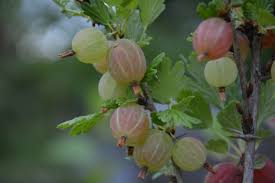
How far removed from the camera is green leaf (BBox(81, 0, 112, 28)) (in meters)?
0.42

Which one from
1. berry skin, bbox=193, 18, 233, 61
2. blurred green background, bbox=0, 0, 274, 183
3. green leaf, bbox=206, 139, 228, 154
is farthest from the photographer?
blurred green background, bbox=0, 0, 274, 183

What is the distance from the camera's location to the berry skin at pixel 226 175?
44 cm

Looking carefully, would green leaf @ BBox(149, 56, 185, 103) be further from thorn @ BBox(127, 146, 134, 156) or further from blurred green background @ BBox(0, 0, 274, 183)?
blurred green background @ BBox(0, 0, 274, 183)

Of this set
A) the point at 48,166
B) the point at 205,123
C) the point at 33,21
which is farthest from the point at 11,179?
the point at 205,123

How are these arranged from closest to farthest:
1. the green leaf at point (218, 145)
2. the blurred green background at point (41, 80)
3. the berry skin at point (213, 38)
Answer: the berry skin at point (213, 38) < the green leaf at point (218, 145) < the blurred green background at point (41, 80)

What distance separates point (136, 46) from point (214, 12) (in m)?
0.06

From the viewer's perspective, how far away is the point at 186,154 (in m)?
0.42

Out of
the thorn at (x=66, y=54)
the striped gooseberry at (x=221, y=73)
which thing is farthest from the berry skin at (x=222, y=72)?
the thorn at (x=66, y=54)

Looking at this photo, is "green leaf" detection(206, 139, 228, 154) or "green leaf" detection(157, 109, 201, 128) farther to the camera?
"green leaf" detection(206, 139, 228, 154)

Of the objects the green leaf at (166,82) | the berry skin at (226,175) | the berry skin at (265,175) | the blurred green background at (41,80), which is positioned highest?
the green leaf at (166,82)

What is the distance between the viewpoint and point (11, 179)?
1328 millimetres

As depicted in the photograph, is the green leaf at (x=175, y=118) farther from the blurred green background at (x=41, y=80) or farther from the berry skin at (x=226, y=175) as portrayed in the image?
the blurred green background at (x=41, y=80)

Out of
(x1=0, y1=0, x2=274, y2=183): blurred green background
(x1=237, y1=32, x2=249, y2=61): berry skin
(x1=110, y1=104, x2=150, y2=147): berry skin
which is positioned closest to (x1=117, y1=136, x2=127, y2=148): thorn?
(x1=110, y1=104, x2=150, y2=147): berry skin

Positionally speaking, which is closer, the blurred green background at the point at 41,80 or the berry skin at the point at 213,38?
the berry skin at the point at 213,38
